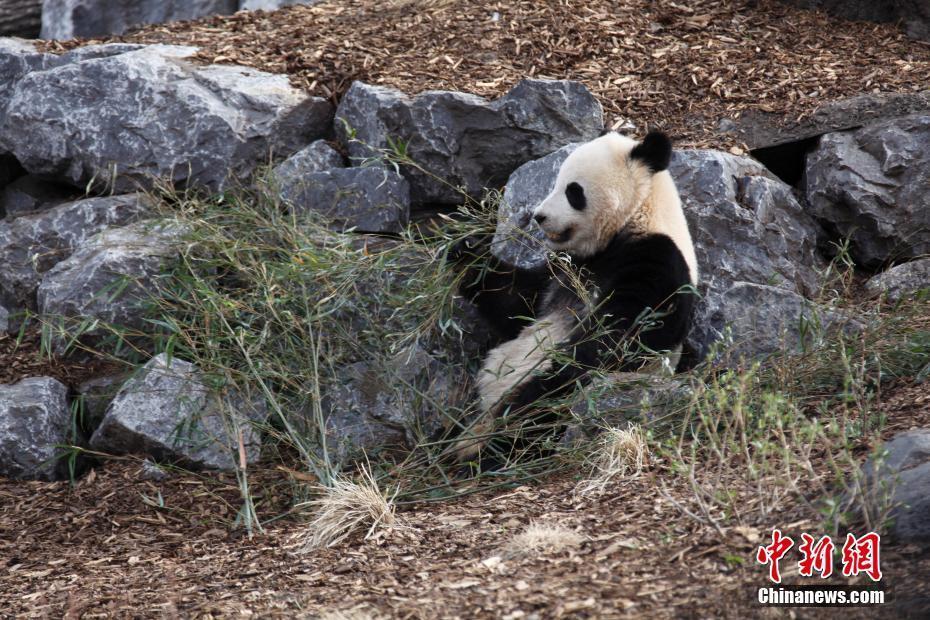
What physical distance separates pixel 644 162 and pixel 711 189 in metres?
0.89

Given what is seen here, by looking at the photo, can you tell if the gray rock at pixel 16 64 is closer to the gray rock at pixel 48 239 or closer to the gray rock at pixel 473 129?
the gray rock at pixel 48 239

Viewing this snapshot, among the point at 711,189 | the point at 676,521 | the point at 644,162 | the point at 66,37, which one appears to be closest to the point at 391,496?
the point at 676,521

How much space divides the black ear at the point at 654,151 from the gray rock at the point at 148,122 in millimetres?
2420

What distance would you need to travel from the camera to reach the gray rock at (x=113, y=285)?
5363mm

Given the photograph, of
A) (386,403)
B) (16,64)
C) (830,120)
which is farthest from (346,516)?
(16,64)

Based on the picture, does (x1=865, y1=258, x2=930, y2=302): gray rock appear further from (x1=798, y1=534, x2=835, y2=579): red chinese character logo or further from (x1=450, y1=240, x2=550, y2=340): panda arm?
(x1=798, y1=534, x2=835, y2=579): red chinese character logo

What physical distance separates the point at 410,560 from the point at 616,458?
1002 millimetres

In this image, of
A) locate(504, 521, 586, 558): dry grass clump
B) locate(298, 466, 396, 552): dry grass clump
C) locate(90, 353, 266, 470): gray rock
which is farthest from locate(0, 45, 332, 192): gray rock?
locate(504, 521, 586, 558): dry grass clump

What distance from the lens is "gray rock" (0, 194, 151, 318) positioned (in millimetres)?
6012

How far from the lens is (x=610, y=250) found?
5254mm

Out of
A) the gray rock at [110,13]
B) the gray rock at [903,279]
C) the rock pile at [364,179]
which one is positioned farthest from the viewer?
the gray rock at [110,13]

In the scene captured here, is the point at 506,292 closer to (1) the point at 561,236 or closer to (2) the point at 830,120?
(1) the point at 561,236

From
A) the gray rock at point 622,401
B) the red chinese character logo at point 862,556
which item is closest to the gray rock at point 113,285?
the gray rock at point 622,401

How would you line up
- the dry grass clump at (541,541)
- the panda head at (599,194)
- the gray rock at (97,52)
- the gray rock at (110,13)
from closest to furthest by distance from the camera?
the dry grass clump at (541,541) → the panda head at (599,194) → the gray rock at (97,52) → the gray rock at (110,13)
